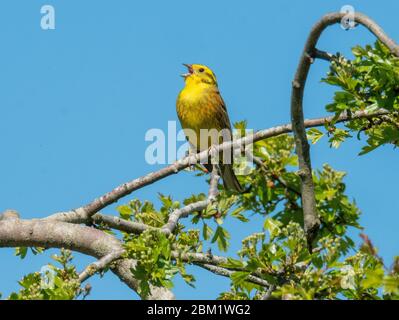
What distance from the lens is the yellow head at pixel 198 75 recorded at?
36.4ft

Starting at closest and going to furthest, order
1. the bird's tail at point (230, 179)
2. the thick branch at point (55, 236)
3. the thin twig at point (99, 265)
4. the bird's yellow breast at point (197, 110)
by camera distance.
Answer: the thin twig at point (99, 265) < the thick branch at point (55, 236) < the bird's tail at point (230, 179) < the bird's yellow breast at point (197, 110)

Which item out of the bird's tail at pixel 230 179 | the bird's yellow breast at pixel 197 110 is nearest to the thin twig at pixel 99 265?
the bird's tail at pixel 230 179

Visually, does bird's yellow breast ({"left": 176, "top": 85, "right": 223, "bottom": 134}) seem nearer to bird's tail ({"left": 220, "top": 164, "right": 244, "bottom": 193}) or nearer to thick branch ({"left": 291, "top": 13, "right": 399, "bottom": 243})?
bird's tail ({"left": 220, "top": 164, "right": 244, "bottom": 193})

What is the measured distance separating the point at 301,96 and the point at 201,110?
5.50m

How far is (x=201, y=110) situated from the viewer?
425 inches

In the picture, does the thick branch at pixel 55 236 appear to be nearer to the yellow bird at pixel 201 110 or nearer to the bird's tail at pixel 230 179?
the bird's tail at pixel 230 179

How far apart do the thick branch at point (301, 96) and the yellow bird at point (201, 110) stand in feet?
15.8

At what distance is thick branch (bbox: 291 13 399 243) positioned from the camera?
4.79 meters

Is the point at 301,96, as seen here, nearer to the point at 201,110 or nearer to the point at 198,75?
the point at 201,110

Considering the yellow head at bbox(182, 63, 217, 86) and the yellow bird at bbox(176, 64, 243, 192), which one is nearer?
the yellow bird at bbox(176, 64, 243, 192)

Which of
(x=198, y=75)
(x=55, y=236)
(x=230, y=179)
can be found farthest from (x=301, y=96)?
(x=198, y=75)

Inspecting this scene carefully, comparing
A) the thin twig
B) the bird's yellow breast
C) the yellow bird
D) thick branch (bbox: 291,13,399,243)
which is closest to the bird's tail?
thick branch (bbox: 291,13,399,243)

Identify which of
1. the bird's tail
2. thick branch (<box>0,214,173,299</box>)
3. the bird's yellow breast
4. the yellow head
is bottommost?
thick branch (<box>0,214,173,299</box>)

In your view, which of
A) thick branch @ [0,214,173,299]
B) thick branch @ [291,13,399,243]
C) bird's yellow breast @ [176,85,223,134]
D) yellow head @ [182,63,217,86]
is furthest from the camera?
yellow head @ [182,63,217,86]
